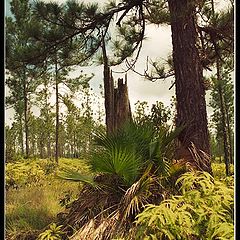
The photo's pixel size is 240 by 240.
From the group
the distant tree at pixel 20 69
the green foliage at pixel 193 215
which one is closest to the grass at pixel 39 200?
the distant tree at pixel 20 69

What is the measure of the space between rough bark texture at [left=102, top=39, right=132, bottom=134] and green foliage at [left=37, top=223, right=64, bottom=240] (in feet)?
1.68

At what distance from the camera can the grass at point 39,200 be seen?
2178 millimetres

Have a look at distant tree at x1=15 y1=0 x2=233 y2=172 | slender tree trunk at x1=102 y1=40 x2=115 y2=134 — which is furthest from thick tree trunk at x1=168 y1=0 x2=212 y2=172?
slender tree trunk at x1=102 y1=40 x2=115 y2=134

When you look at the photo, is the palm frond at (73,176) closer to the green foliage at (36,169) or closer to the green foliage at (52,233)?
the green foliage at (36,169)

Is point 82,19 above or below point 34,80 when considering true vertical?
above

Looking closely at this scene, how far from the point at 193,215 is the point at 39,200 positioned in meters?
0.73

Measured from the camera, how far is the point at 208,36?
8.41 ft

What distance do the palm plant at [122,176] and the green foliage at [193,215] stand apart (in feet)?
0.33

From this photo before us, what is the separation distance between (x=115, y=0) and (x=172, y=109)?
0.62 meters


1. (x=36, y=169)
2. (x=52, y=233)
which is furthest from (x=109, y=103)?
(x=52, y=233)

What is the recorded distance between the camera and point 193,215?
200 centimetres

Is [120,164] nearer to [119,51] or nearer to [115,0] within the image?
[119,51]
